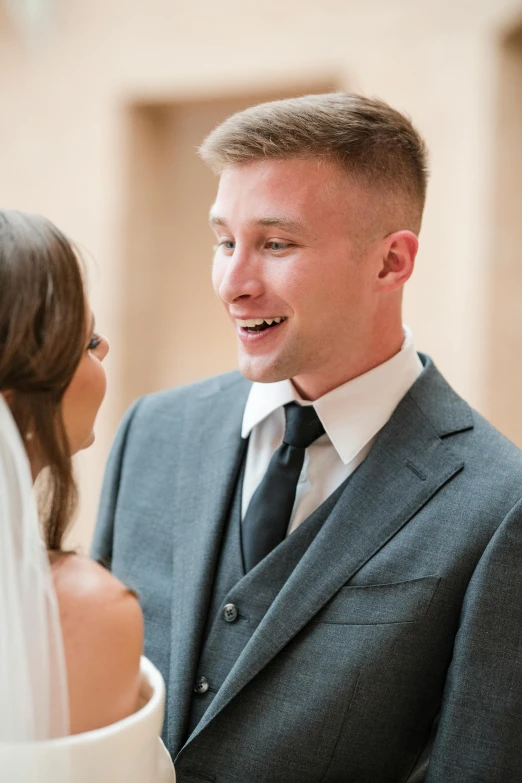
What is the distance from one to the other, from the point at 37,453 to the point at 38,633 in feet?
0.97

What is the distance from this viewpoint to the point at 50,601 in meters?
1.41

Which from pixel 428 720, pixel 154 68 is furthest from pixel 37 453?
pixel 154 68

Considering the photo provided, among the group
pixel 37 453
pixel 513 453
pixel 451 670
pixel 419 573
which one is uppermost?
pixel 37 453

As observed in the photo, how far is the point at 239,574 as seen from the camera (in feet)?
6.98

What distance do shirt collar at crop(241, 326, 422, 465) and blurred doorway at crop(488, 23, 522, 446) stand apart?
7.79 feet

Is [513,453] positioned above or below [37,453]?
below

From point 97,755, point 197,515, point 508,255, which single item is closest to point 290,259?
point 197,515

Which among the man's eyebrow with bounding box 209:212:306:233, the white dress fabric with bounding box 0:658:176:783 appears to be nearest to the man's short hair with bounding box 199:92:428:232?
the man's eyebrow with bounding box 209:212:306:233

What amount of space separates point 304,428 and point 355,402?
14cm

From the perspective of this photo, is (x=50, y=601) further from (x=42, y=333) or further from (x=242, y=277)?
(x=242, y=277)

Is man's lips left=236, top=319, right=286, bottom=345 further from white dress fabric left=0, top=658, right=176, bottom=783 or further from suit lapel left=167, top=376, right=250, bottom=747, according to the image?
white dress fabric left=0, top=658, right=176, bottom=783

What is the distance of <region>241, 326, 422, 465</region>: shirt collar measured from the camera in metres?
2.17

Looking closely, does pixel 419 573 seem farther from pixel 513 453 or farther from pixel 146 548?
pixel 146 548

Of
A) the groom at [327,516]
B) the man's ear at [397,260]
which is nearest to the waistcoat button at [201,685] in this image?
the groom at [327,516]
